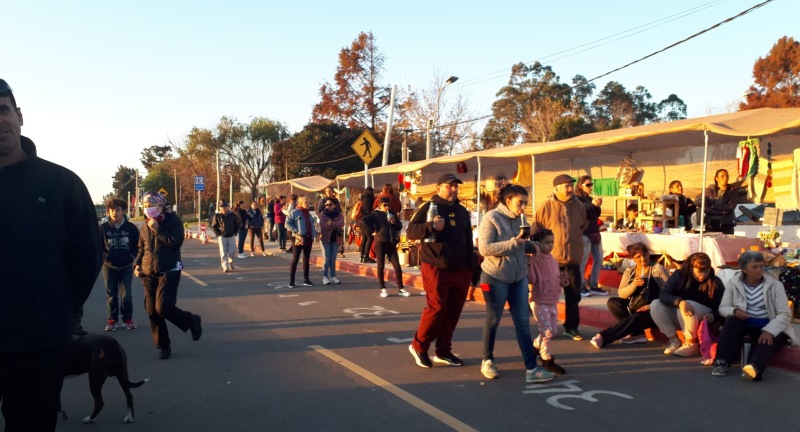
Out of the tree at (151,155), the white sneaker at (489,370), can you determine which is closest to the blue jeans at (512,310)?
the white sneaker at (489,370)

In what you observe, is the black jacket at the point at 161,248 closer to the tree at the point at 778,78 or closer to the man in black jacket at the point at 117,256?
the man in black jacket at the point at 117,256

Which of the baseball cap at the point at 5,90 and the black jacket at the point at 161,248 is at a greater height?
the baseball cap at the point at 5,90

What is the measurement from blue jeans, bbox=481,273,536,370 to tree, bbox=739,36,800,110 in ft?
108

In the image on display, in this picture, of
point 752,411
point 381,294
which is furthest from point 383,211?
point 752,411

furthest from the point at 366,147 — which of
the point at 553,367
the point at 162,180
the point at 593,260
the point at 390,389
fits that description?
the point at 162,180

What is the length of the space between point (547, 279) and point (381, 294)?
577 cm

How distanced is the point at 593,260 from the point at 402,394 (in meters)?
6.15

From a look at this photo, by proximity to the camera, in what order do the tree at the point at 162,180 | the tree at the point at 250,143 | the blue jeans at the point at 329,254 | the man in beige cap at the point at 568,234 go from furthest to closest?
1. the tree at the point at 162,180
2. the tree at the point at 250,143
3. the blue jeans at the point at 329,254
4. the man in beige cap at the point at 568,234

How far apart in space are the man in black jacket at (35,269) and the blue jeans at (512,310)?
4047mm

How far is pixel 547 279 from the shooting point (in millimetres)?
6953

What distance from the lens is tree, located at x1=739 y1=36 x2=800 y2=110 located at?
1363 inches

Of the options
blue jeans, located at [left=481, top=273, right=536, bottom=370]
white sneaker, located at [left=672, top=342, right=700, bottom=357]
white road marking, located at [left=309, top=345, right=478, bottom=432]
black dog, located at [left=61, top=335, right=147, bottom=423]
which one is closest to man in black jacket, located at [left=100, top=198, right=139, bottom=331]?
→ white road marking, located at [left=309, top=345, right=478, bottom=432]

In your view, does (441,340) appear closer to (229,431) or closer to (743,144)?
(229,431)

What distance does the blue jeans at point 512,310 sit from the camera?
6.38 m
